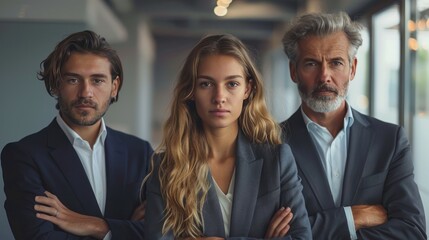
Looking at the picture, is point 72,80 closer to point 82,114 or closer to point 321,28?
point 82,114

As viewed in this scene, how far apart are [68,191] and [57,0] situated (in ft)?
5.75

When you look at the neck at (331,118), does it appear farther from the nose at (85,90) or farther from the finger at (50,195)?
the finger at (50,195)

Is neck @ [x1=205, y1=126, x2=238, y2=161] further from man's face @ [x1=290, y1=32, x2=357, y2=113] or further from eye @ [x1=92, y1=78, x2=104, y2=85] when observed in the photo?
eye @ [x1=92, y1=78, x2=104, y2=85]

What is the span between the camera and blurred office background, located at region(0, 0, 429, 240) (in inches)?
145

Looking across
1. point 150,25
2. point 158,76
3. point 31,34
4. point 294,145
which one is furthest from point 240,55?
point 158,76

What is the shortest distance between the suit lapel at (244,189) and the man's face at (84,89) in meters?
0.67

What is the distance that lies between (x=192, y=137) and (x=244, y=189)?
307 mm

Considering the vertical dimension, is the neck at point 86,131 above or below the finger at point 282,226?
above

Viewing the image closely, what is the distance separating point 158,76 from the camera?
61.3ft

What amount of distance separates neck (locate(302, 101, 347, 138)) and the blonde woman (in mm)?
318

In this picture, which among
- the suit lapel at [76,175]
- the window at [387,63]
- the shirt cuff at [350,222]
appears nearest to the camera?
the shirt cuff at [350,222]

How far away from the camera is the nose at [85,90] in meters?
2.49

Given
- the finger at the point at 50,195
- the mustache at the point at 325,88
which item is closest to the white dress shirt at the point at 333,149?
the mustache at the point at 325,88

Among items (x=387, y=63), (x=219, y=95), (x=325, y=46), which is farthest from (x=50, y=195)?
(x=387, y=63)
